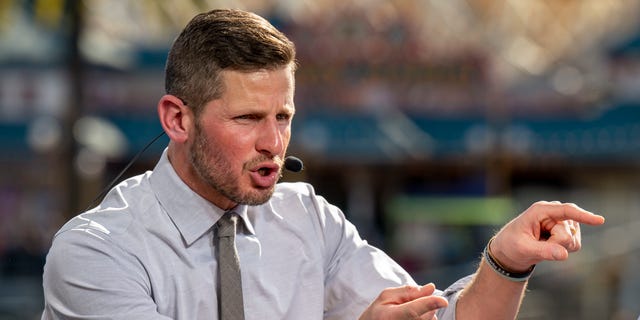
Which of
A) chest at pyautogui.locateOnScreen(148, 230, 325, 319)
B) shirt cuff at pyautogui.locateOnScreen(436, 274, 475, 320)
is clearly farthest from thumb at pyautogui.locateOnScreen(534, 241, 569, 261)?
chest at pyautogui.locateOnScreen(148, 230, 325, 319)

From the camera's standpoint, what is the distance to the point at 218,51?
2826 millimetres

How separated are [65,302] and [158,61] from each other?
1485 centimetres

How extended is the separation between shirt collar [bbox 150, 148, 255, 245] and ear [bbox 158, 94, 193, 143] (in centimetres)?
11

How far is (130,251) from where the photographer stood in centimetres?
278

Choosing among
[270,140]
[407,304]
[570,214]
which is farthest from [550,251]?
[270,140]

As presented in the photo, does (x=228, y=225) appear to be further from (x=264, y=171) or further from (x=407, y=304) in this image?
(x=407, y=304)

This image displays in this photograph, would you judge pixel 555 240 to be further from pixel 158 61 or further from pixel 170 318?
pixel 158 61

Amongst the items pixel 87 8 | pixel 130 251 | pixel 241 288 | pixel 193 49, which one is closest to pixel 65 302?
pixel 130 251

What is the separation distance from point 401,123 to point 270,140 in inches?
611

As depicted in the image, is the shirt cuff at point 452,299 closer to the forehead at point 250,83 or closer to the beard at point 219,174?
the beard at point 219,174

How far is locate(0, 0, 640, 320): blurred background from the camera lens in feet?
51.5

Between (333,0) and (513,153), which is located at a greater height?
(333,0)

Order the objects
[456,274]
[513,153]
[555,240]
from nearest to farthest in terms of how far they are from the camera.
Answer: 1. [555,240]
2. [456,274]
3. [513,153]

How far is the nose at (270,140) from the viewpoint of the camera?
2.80 metres
